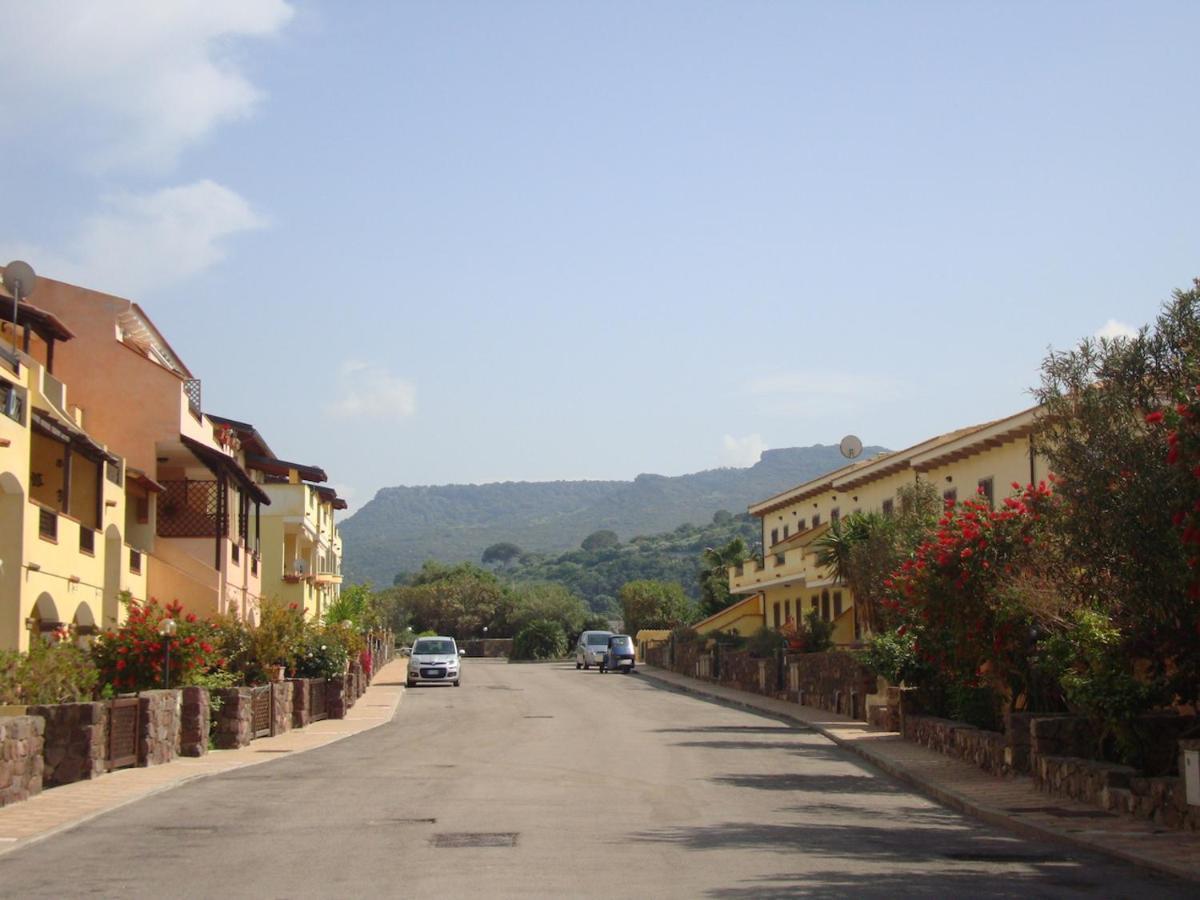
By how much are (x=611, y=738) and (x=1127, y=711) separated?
14145 millimetres

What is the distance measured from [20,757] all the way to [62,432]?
12.1m

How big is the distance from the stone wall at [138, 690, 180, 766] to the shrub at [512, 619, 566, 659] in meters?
70.6

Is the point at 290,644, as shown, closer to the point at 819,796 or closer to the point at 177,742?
the point at 177,742

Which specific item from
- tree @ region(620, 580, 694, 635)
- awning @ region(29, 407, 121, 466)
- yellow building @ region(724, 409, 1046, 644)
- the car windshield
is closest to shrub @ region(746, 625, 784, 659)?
yellow building @ region(724, 409, 1046, 644)

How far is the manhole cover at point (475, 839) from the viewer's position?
13.9m

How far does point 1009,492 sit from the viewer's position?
3666cm

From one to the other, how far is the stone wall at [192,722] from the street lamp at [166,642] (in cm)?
55

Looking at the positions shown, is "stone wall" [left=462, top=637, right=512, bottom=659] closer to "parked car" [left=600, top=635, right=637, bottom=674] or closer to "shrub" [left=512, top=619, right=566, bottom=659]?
"shrub" [left=512, top=619, right=566, bottom=659]

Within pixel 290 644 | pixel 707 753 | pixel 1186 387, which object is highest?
pixel 1186 387

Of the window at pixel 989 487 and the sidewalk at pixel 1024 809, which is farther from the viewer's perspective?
the window at pixel 989 487

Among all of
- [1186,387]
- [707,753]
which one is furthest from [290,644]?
[1186,387]

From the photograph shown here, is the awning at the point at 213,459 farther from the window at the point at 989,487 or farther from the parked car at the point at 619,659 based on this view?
the parked car at the point at 619,659

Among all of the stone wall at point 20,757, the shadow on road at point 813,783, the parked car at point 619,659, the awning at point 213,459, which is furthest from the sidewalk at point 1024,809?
the parked car at point 619,659

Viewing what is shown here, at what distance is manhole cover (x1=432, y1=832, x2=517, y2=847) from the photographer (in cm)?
1386
